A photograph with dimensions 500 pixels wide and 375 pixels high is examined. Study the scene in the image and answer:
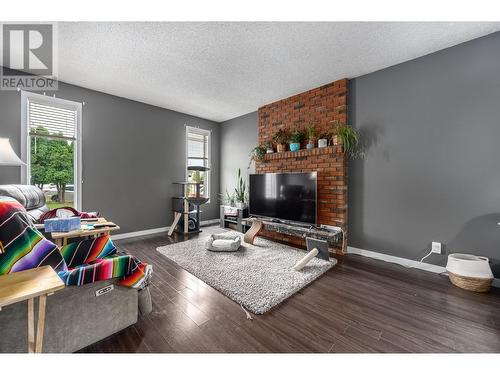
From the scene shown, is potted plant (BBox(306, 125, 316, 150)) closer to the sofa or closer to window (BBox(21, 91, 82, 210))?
the sofa

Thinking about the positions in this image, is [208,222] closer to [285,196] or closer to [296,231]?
[285,196]

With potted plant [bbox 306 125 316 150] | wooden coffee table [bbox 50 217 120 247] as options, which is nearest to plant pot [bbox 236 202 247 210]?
potted plant [bbox 306 125 316 150]

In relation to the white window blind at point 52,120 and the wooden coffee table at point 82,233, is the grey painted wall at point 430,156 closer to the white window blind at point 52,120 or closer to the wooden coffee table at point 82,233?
the wooden coffee table at point 82,233

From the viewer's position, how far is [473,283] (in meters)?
2.11

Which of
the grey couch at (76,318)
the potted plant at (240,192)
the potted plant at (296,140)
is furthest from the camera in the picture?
the potted plant at (240,192)

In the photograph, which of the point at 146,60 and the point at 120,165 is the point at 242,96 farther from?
the point at 120,165

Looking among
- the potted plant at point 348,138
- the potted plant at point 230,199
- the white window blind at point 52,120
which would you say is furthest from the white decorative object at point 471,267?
the white window blind at point 52,120

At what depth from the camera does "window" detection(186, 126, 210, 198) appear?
16.7 ft

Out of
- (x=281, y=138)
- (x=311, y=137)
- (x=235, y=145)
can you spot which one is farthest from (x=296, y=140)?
(x=235, y=145)

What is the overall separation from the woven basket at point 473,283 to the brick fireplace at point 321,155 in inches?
52.1

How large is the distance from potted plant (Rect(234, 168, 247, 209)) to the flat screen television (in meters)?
0.54

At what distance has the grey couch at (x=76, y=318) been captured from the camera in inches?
45.4
